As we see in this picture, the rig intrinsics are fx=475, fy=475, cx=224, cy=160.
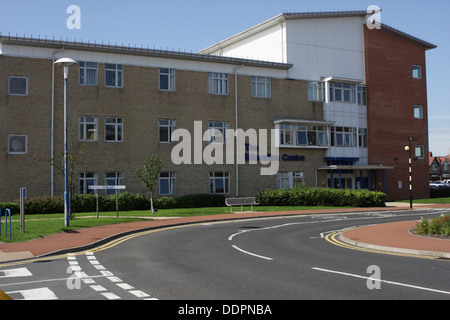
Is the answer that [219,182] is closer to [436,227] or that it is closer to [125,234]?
[125,234]

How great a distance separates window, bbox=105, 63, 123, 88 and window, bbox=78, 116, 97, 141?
9.73 ft

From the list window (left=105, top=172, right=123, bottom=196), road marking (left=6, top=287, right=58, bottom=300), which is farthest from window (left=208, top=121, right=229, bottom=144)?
road marking (left=6, top=287, right=58, bottom=300)

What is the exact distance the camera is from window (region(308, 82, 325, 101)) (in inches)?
1718

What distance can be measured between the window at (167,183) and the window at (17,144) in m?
10.0

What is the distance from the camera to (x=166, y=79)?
37688 mm

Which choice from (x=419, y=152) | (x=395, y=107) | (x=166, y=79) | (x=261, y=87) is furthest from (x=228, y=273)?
(x=419, y=152)

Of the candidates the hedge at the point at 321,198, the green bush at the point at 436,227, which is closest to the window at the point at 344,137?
the hedge at the point at 321,198

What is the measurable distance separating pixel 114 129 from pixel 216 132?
8375 mm

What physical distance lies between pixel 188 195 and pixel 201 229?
15.6 m

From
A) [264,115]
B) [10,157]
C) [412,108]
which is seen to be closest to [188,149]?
[264,115]

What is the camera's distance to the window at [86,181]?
113ft

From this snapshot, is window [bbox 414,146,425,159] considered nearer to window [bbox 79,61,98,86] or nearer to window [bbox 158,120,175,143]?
window [bbox 158,120,175,143]

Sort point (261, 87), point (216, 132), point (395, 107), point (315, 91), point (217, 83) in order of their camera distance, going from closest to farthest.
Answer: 1. point (216, 132)
2. point (217, 83)
3. point (261, 87)
4. point (315, 91)
5. point (395, 107)
